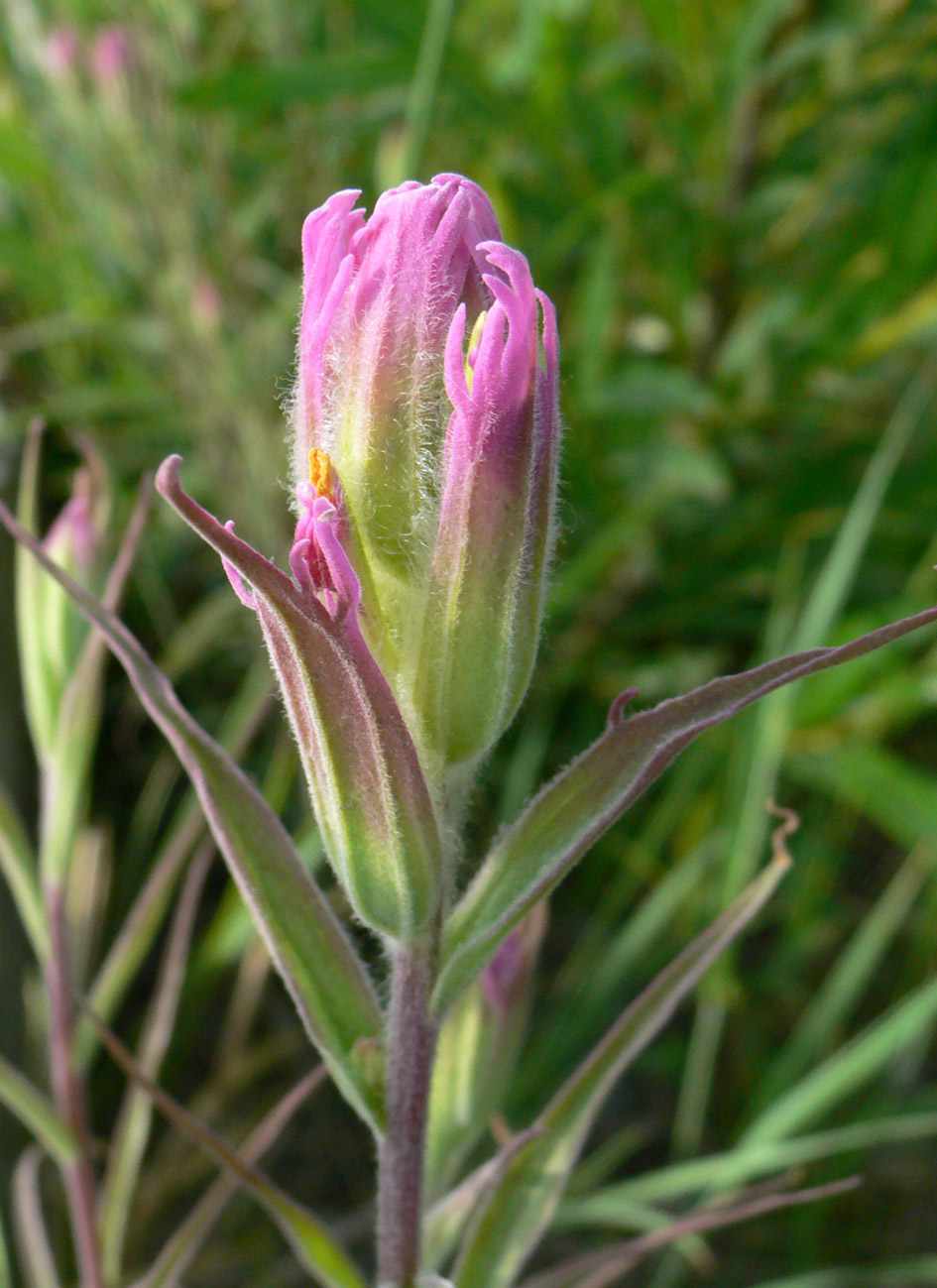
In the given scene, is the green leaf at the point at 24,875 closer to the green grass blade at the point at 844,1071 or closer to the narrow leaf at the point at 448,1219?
the narrow leaf at the point at 448,1219

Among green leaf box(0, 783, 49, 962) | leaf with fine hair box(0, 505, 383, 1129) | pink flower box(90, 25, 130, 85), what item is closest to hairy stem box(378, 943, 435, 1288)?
leaf with fine hair box(0, 505, 383, 1129)

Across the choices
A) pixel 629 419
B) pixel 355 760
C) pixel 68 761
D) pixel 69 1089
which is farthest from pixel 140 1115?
pixel 629 419

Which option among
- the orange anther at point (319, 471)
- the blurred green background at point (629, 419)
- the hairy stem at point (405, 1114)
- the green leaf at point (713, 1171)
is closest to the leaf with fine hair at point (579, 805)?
the hairy stem at point (405, 1114)

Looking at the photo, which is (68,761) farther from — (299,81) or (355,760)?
(299,81)

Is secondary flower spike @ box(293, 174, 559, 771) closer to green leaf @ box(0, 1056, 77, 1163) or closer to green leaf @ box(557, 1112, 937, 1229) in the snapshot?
green leaf @ box(0, 1056, 77, 1163)

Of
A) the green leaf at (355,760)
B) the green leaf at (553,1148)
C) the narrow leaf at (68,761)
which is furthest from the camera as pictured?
the narrow leaf at (68,761)

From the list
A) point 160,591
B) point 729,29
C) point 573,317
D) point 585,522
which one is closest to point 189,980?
point 160,591
